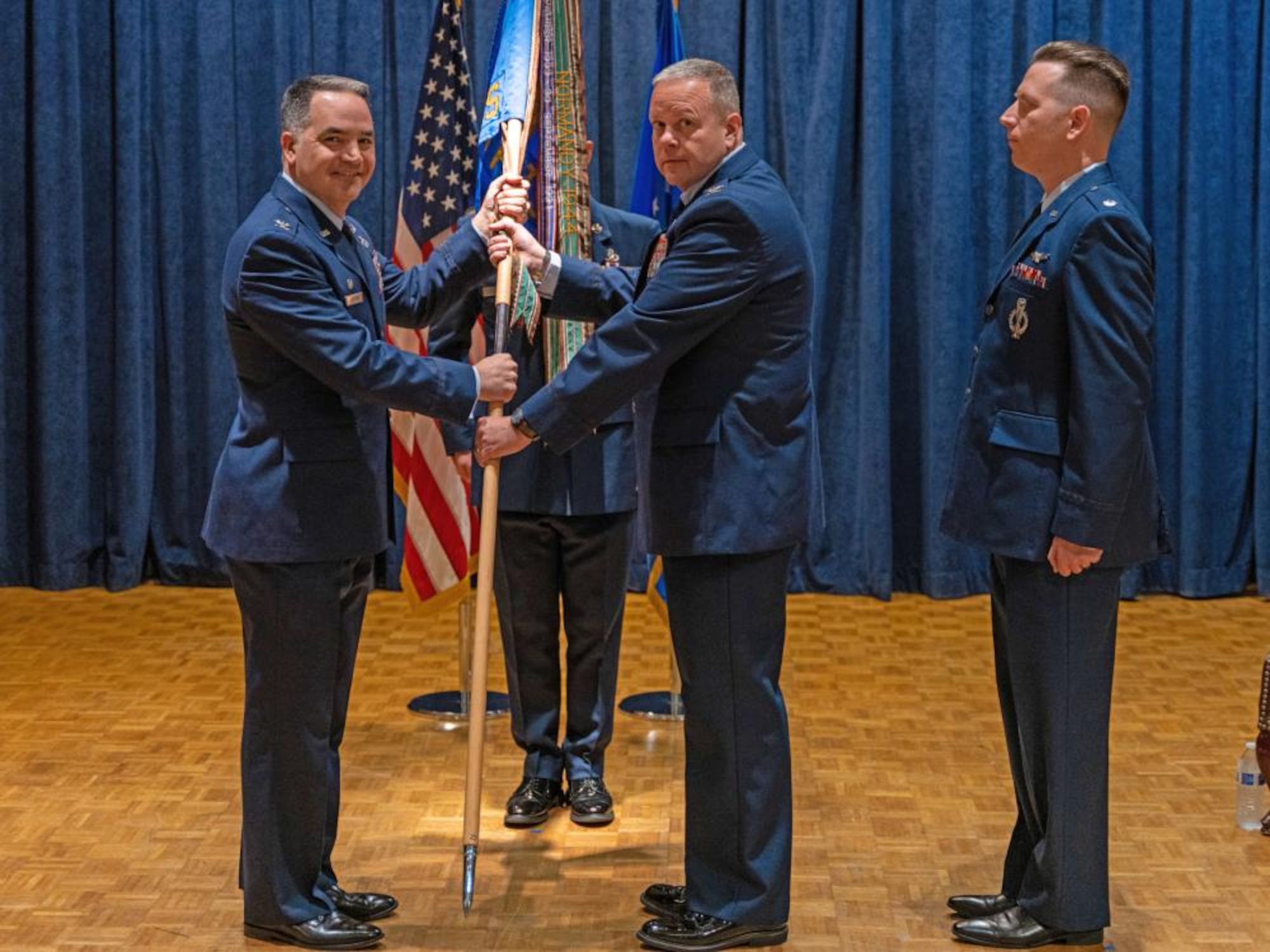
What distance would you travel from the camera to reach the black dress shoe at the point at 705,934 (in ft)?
11.1

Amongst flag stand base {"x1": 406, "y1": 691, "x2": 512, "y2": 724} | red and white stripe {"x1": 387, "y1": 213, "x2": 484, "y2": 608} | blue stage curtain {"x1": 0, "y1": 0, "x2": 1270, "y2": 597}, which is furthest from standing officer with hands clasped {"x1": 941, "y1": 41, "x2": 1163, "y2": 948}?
blue stage curtain {"x1": 0, "y1": 0, "x2": 1270, "y2": 597}

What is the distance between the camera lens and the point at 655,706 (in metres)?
5.28

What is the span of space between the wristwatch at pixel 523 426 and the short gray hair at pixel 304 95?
69cm

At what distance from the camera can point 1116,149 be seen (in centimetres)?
A: 694

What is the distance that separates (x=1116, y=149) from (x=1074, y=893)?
4.33 meters

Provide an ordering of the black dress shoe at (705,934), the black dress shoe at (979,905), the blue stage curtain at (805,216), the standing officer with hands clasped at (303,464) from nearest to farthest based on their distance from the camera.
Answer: the standing officer with hands clasped at (303,464) → the black dress shoe at (705,934) → the black dress shoe at (979,905) → the blue stage curtain at (805,216)

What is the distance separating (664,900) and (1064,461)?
124 cm

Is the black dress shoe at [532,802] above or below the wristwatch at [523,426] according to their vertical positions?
below

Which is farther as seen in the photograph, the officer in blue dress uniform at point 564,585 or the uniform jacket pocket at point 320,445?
the officer in blue dress uniform at point 564,585

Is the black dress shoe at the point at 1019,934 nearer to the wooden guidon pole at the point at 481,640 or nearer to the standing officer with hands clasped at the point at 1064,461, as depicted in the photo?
the standing officer with hands clasped at the point at 1064,461

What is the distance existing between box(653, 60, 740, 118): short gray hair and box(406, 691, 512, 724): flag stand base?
2285 millimetres

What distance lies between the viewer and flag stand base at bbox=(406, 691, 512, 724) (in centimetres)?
514

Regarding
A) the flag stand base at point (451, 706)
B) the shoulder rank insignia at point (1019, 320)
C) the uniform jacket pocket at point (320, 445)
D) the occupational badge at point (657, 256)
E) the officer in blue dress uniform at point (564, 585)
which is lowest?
the flag stand base at point (451, 706)

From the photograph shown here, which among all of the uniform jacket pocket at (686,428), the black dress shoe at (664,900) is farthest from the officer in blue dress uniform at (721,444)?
the black dress shoe at (664,900)
